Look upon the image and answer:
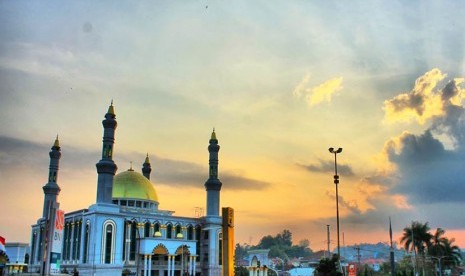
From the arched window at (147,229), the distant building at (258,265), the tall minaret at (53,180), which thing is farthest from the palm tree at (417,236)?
the tall minaret at (53,180)

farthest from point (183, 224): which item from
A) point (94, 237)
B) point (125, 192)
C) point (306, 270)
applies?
point (306, 270)

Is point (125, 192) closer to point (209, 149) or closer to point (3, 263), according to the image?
point (209, 149)

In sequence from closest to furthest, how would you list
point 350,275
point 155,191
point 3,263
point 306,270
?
point 3,263 < point 350,275 < point 155,191 < point 306,270

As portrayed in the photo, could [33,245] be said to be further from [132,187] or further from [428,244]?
[428,244]

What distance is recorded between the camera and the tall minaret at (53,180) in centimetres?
7244

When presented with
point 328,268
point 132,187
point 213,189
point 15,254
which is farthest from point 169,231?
point 328,268

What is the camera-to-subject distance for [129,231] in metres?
67.7

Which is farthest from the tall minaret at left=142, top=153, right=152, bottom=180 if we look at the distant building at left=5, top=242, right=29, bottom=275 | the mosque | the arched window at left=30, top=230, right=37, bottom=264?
the distant building at left=5, top=242, right=29, bottom=275

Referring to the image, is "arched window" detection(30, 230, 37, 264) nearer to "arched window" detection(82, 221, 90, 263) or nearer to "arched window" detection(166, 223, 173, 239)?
"arched window" detection(82, 221, 90, 263)

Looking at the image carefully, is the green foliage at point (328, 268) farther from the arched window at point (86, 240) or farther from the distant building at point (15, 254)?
the arched window at point (86, 240)

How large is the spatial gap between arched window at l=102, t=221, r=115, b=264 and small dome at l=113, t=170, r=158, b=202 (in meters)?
9.08

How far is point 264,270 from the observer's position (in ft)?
162

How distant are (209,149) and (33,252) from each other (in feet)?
100

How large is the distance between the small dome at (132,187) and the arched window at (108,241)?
9.08 metres
